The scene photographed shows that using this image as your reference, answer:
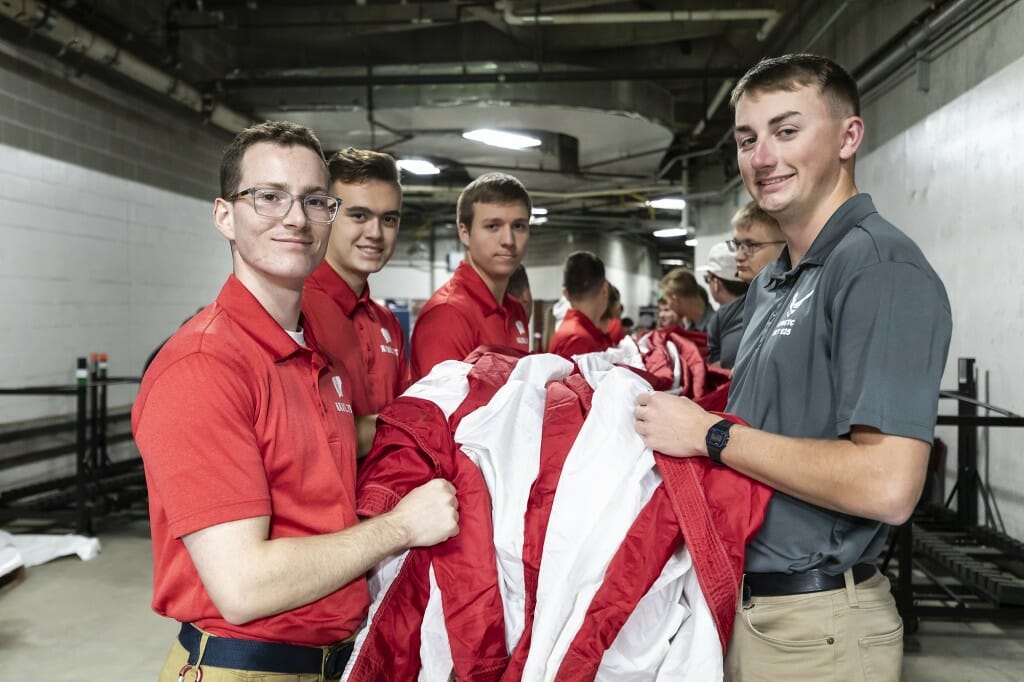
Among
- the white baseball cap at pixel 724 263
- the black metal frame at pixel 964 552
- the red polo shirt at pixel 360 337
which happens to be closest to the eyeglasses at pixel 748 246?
the white baseball cap at pixel 724 263

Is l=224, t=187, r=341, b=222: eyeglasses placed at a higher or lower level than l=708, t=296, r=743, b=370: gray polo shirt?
higher

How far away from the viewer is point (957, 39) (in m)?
4.60

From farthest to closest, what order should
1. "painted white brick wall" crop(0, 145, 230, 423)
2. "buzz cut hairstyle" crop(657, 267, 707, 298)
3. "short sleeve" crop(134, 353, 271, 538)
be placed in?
"painted white brick wall" crop(0, 145, 230, 423) < "buzz cut hairstyle" crop(657, 267, 707, 298) < "short sleeve" crop(134, 353, 271, 538)

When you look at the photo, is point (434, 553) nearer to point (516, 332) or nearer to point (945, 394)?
point (516, 332)

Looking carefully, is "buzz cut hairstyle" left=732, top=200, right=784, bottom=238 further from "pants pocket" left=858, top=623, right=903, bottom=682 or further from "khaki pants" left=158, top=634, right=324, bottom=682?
"khaki pants" left=158, top=634, right=324, bottom=682

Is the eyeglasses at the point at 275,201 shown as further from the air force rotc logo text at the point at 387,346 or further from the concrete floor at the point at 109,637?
the concrete floor at the point at 109,637

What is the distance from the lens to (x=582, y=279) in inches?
173

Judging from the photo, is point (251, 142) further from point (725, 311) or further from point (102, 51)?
point (102, 51)

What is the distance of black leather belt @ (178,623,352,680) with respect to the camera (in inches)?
51.9

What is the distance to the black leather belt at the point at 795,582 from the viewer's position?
1.40 metres

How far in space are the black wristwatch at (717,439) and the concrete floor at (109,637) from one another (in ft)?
9.13

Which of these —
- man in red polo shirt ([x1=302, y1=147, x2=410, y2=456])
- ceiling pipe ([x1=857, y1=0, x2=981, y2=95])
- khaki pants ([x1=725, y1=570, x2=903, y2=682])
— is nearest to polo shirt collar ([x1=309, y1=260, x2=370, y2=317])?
man in red polo shirt ([x1=302, y1=147, x2=410, y2=456])

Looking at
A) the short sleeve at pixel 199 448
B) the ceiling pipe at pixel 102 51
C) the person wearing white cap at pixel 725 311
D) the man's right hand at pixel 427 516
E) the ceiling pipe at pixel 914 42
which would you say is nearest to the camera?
the short sleeve at pixel 199 448

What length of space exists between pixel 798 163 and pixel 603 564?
799mm
